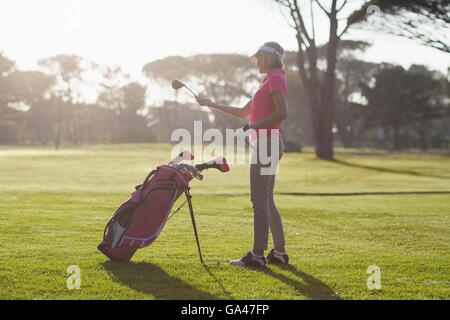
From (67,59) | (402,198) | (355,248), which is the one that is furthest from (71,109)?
(355,248)

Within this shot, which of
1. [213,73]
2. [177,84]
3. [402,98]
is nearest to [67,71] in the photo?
[213,73]

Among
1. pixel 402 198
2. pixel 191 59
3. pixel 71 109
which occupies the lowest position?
pixel 402 198

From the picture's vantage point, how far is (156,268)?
5.18 metres

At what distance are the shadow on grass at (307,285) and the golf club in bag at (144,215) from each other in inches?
43.5

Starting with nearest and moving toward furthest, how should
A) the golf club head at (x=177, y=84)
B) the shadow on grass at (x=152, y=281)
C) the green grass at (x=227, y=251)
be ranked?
1. the shadow on grass at (x=152, y=281)
2. the green grass at (x=227, y=251)
3. the golf club head at (x=177, y=84)

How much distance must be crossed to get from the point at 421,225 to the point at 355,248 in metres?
2.67

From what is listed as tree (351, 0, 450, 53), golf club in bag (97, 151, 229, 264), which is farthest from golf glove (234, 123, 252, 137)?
tree (351, 0, 450, 53)

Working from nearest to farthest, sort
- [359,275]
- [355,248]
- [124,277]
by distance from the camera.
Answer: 1. [124,277]
2. [359,275]
3. [355,248]

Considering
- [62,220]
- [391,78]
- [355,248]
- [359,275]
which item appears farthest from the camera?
[391,78]

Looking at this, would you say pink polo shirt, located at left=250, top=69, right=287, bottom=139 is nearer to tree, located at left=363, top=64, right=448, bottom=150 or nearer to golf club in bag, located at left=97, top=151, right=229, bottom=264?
golf club in bag, located at left=97, top=151, right=229, bottom=264

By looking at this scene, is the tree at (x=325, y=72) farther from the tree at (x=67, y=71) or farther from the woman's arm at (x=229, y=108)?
the tree at (x=67, y=71)

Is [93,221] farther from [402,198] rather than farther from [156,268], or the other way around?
[402,198]

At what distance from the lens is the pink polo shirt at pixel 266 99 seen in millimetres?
5160

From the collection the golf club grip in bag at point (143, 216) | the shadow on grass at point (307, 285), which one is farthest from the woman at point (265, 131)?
the golf club grip in bag at point (143, 216)
